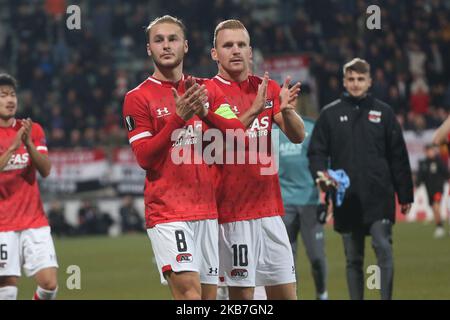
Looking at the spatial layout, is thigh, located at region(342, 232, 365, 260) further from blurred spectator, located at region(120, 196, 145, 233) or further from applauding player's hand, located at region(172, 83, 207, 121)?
blurred spectator, located at region(120, 196, 145, 233)

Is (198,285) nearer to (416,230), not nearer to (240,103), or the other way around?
(240,103)

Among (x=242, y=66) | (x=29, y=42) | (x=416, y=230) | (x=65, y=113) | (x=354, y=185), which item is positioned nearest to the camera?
(x=242, y=66)

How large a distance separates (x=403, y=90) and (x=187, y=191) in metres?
19.0

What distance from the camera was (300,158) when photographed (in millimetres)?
10961

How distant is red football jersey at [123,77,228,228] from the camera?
23.2 ft

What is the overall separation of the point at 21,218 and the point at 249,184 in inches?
112

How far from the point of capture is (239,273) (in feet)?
24.4

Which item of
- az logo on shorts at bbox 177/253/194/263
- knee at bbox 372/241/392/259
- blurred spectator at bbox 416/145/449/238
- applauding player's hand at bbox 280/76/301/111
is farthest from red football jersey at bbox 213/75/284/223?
blurred spectator at bbox 416/145/449/238

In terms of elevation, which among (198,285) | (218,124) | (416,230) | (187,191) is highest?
(218,124)

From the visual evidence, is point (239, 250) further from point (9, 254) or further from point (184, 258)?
point (9, 254)

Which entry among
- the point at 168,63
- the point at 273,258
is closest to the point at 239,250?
the point at 273,258

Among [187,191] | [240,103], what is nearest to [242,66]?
[240,103]

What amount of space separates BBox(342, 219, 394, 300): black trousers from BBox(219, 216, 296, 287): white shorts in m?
2.27

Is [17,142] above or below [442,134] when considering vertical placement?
below
